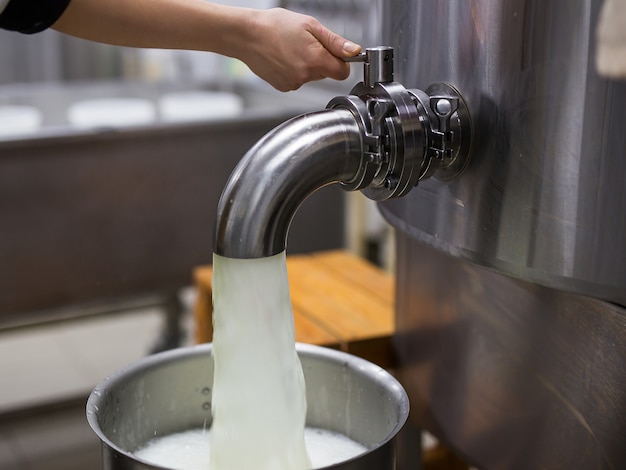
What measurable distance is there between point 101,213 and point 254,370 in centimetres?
160

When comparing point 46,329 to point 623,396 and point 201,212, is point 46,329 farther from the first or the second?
point 623,396

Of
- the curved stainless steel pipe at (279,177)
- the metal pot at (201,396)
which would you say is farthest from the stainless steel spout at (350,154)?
the metal pot at (201,396)

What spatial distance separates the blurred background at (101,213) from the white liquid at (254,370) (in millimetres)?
1535

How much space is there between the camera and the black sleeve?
1.11 m

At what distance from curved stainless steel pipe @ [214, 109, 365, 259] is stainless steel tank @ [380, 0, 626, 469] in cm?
15

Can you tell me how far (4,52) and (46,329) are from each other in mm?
1487

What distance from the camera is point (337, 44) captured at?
1.01 meters

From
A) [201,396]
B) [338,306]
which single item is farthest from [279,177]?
[338,306]

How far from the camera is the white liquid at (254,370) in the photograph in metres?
0.81

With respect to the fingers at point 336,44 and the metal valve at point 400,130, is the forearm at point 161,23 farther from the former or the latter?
the metal valve at point 400,130

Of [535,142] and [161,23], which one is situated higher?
[161,23]

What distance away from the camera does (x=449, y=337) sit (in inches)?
46.4

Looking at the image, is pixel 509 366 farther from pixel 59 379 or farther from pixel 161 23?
pixel 59 379

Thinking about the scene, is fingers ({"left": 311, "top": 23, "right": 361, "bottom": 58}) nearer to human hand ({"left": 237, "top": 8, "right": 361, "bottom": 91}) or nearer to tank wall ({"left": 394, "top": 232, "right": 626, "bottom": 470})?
human hand ({"left": 237, "top": 8, "right": 361, "bottom": 91})
